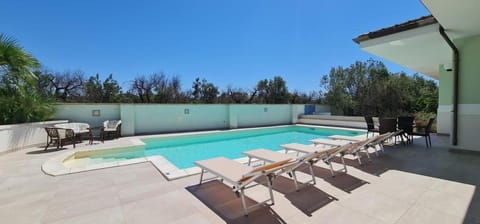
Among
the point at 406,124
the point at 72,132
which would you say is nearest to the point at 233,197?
the point at 72,132

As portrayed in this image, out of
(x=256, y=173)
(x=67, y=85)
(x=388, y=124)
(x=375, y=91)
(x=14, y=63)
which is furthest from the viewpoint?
(x=375, y=91)

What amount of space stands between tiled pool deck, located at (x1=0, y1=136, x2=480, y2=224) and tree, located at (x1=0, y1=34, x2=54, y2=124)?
3011 millimetres

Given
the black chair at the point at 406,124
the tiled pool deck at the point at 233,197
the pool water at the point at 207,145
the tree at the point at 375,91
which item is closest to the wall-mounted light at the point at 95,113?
the pool water at the point at 207,145

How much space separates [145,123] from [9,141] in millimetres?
5042

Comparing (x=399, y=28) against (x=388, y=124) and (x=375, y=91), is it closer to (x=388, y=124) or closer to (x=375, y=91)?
(x=388, y=124)

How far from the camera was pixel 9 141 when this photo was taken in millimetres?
5914

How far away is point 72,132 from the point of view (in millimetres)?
6742

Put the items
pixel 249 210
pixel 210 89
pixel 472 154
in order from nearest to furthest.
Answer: pixel 249 210
pixel 472 154
pixel 210 89

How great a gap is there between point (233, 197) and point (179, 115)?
9.20 meters

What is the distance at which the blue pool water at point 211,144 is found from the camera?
23.9 feet

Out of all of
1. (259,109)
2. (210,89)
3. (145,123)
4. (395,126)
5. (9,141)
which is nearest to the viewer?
(9,141)

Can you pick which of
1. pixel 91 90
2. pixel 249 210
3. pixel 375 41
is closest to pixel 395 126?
pixel 375 41

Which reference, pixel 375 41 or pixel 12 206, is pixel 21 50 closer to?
pixel 12 206

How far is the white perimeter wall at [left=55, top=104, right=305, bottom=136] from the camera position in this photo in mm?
9312
